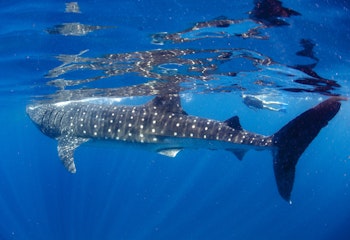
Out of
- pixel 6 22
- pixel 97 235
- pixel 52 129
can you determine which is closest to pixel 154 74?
pixel 52 129

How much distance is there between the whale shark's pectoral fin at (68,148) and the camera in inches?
409

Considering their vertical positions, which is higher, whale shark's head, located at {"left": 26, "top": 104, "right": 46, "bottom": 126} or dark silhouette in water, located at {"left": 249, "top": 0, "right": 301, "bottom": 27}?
dark silhouette in water, located at {"left": 249, "top": 0, "right": 301, "bottom": 27}

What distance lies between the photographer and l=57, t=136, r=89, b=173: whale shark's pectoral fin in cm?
1039

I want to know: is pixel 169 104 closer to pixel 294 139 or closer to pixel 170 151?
pixel 170 151

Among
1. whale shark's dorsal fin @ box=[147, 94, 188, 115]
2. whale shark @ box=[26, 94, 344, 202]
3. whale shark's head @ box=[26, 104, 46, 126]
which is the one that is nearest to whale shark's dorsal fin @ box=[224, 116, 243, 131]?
whale shark @ box=[26, 94, 344, 202]

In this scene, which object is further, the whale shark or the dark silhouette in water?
the whale shark

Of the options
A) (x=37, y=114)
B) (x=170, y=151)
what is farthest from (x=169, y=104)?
(x=37, y=114)

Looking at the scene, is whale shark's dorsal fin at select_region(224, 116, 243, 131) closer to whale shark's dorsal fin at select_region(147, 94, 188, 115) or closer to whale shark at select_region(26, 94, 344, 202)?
whale shark at select_region(26, 94, 344, 202)

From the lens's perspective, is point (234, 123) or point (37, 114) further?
point (37, 114)

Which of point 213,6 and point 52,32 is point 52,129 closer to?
point 52,32

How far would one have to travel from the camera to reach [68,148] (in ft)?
36.8

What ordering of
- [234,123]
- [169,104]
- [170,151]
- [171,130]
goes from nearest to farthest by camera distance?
[234,123], [171,130], [170,151], [169,104]

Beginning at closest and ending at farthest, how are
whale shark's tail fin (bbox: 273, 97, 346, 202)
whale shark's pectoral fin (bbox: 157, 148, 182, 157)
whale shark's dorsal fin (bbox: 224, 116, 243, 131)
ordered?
1. whale shark's tail fin (bbox: 273, 97, 346, 202)
2. whale shark's dorsal fin (bbox: 224, 116, 243, 131)
3. whale shark's pectoral fin (bbox: 157, 148, 182, 157)

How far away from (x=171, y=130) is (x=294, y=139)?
400 cm
